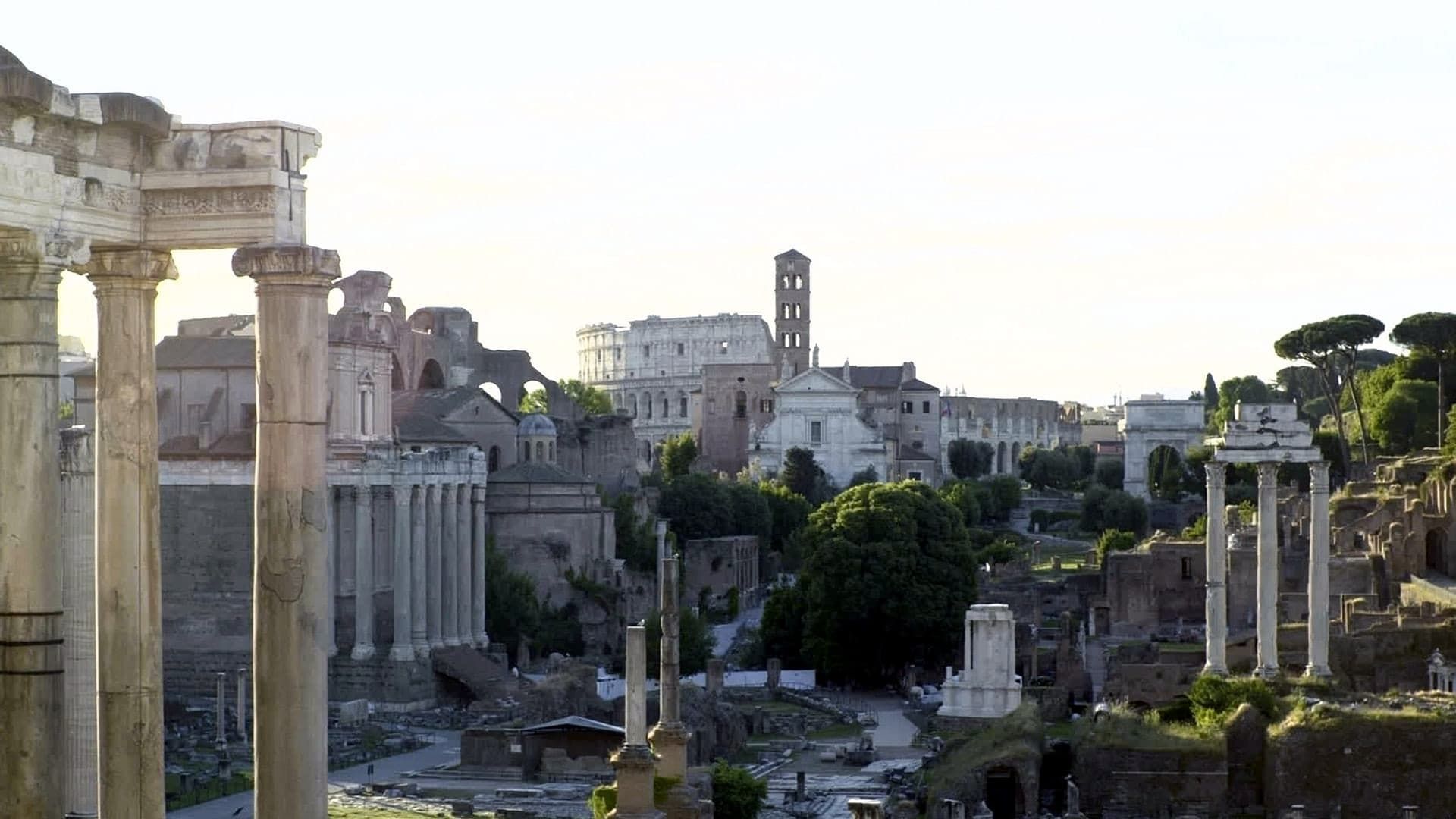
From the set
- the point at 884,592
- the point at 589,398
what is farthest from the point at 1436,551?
the point at 589,398

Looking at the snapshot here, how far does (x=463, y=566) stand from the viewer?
50.0 metres

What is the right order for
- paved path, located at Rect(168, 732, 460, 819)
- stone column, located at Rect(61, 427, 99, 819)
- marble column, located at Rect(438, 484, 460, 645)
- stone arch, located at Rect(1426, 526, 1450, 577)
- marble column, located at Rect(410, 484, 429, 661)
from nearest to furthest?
1. stone column, located at Rect(61, 427, 99, 819)
2. paved path, located at Rect(168, 732, 460, 819)
3. marble column, located at Rect(410, 484, 429, 661)
4. marble column, located at Rect(438, 484, 460, 645)
5. stone arch, located at Rect(1426, 526, 1450, 577)

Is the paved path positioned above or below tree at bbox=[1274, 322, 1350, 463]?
below

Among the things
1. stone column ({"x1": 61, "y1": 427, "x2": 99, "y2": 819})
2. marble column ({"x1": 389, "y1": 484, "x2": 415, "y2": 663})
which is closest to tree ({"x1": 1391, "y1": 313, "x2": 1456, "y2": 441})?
marble column ({"x1": 389, "y1": 484, "x2": 415, "y2": 663})

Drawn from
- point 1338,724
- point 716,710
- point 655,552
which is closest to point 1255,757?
point 1338,724

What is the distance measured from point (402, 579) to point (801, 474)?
43.1 m

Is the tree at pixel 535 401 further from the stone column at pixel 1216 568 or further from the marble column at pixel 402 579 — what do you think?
the stone column at pixel 1216 568

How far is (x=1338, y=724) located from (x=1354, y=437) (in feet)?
163

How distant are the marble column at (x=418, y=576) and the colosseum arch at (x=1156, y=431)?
52.0 meters

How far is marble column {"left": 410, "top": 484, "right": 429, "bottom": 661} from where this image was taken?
156ft

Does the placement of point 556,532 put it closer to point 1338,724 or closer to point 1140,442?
point 1338,724

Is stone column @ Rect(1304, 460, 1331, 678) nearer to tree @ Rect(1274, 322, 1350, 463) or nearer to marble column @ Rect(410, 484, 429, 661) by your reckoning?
marble column @ Rect(410, 484, 429, 661)

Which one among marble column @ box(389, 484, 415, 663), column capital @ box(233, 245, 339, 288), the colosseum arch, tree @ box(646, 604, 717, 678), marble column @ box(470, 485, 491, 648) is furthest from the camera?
the colosseum arch

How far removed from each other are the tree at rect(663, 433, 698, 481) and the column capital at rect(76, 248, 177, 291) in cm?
7885
